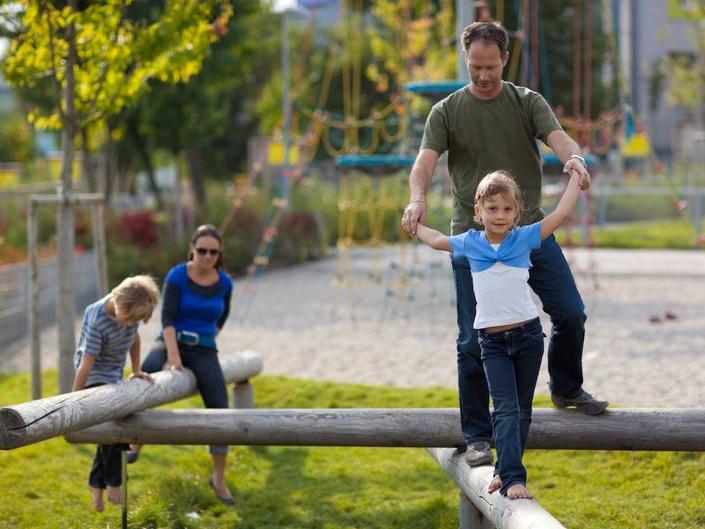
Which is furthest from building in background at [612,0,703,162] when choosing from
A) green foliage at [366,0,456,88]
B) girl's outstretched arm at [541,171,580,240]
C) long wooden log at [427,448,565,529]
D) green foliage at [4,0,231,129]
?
girl's outstretched arm at [541,171,580,240]

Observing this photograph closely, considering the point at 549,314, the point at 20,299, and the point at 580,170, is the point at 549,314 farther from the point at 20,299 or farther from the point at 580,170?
the point at 20,299

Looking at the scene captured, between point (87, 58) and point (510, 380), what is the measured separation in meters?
5.05

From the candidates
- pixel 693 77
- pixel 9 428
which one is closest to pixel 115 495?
pixel 9 428

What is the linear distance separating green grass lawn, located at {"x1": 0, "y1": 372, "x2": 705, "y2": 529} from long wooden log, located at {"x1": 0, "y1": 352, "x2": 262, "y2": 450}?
67 centimetres

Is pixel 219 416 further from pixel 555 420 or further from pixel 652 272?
pixel 652 272

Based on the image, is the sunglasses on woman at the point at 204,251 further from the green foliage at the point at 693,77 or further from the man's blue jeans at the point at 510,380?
the green foliage at the point at 693,77

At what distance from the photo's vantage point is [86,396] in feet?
19.1

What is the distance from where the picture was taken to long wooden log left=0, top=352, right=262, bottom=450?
517cm

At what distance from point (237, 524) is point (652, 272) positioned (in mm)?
13297

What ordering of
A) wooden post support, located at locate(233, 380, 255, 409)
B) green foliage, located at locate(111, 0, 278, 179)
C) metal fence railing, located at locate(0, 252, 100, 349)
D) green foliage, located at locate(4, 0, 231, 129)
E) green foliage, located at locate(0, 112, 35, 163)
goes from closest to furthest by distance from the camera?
wooden post support, located at locate(233, 380, 255, 409), green foliage, located at locate(4, 0, 231, 129), metal fence railing, located at locate(0, 252, 100, 349), green foliage, located at locate(111, 0, 278, 179), green foliage, located at locate(0, 112, 35, 163)

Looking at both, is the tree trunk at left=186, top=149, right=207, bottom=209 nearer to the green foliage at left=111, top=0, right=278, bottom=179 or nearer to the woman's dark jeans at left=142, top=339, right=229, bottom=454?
the green foliage at left=111, top=0, right=278, bottom=179

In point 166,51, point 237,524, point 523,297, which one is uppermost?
point 166,51

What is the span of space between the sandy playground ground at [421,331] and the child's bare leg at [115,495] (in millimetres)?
3526

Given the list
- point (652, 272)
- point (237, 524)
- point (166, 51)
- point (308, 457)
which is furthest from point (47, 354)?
point (652, 272)
